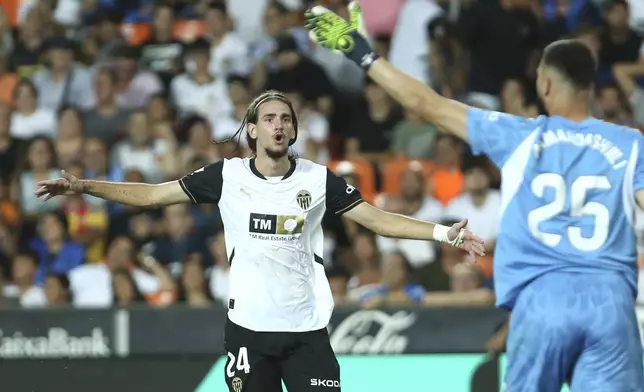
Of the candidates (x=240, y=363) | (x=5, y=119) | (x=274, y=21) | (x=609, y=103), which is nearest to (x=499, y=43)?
(x=609, y=103)

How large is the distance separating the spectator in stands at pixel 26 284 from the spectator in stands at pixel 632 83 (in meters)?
5.76

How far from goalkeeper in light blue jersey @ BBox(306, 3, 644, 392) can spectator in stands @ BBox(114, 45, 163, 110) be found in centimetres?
909

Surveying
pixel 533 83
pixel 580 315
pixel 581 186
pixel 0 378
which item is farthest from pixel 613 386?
pixel 533 83

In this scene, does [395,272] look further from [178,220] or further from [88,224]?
[88,224]

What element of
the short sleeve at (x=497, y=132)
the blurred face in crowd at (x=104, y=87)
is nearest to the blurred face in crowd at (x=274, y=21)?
the blurred face in crowd at (x=104, y=87)

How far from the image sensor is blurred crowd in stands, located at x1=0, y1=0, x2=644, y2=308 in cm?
1142

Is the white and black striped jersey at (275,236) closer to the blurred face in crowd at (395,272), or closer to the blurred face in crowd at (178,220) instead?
the blurred face in crowd at (395,272)

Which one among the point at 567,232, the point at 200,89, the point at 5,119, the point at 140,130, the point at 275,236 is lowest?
the point at 275,236

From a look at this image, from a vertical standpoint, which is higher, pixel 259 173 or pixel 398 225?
pixel 259 173

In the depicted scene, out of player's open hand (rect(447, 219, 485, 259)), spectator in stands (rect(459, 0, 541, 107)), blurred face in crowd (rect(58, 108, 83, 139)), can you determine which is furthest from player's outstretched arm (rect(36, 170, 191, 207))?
blurred face in crowd (rect(58, 108, 83, 139))

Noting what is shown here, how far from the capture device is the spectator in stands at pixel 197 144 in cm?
1259

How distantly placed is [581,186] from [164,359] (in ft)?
12.1

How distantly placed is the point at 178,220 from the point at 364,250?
190 cm

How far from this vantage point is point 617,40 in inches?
497
